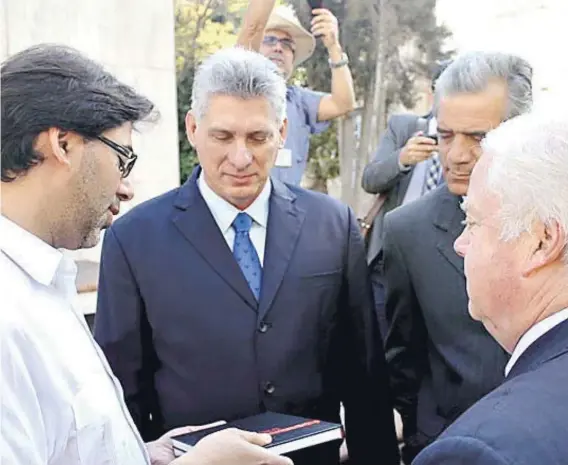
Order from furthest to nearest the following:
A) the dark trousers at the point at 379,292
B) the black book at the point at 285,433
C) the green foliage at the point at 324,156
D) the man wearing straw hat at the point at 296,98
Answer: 1. the green foliage at the point at 324,156
2. the man wearing straw hat at the point at 296,98
3. the dark trousers at the point at 379,292
4. the black book at the point at 285,433

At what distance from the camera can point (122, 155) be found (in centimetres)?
164

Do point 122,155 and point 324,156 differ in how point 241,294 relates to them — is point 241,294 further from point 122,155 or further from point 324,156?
point 324,156

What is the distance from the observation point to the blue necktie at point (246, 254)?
2287mm

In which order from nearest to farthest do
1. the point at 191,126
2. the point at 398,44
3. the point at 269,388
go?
the point at 269,388, the point at 191,126, the point at 398,44

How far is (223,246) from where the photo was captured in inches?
89.7

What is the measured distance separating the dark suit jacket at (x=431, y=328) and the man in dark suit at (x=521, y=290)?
29.8 inches

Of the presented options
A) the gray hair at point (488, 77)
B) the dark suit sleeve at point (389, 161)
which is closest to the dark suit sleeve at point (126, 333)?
the gray hair at point (488, 77)

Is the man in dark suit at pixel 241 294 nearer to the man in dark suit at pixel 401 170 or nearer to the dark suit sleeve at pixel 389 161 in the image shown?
the man in dark suit at pixel 401 170

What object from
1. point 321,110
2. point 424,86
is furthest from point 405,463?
point 424,86

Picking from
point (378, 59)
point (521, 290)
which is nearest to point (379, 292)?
point (521, 290)

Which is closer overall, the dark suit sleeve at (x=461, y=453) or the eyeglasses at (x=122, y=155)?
the dark suit sleeve at (x=461, y=453)

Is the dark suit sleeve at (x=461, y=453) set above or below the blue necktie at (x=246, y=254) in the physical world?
above

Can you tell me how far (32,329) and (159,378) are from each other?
954 millimetres

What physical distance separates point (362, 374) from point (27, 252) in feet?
4.13
